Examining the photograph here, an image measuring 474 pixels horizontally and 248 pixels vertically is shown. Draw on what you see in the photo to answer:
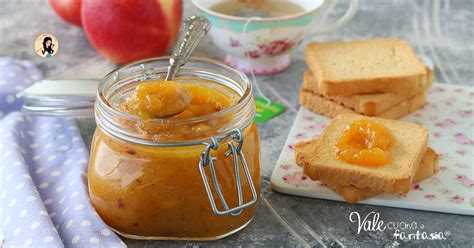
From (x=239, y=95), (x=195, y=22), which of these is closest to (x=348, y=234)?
(x=239, y=95)

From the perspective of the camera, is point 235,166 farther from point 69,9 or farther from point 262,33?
point 69,9

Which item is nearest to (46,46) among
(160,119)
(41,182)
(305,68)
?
(41,182)

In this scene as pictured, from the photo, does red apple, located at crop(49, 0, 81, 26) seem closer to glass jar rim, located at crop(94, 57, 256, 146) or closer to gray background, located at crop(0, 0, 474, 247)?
gray background, located at crop(0, 0, 474, 247)

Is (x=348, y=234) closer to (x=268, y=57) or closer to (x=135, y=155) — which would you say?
(x=135, y=155)

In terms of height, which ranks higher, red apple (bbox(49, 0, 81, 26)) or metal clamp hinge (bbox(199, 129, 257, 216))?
metal clamp hinge (bbox(199, 129, 257, 216))

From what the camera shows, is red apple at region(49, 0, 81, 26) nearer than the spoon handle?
No

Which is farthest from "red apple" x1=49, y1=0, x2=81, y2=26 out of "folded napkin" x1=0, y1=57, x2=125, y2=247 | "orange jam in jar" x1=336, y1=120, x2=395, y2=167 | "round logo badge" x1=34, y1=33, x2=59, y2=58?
"orange jam in jar" x1=336, y1=120, x2=395, y2=167

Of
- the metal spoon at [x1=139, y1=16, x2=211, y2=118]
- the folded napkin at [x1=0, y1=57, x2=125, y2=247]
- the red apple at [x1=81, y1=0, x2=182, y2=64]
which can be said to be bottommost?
the folded napkin at [x1=0, y1=57, x2=125, y2=247]
